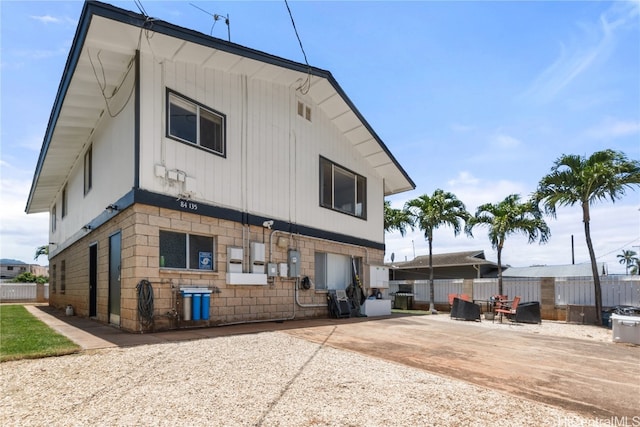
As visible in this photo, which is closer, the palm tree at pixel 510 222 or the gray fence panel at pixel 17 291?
the palm tree at pixel 510 222

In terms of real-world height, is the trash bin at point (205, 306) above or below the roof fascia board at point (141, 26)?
below

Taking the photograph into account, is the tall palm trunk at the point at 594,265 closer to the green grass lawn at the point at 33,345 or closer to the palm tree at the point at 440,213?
the palm tree at the point at 440,213

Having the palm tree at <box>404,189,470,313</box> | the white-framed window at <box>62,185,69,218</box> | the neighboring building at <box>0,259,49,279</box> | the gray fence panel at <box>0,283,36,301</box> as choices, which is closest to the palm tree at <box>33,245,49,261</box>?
the neighboring building at <box>0,259,49,279</box>

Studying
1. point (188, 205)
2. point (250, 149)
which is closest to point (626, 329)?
point (250, 149)

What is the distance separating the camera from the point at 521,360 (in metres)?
5.80

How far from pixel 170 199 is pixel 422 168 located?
12.1 m

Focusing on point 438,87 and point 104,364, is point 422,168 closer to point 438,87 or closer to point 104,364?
point 438,87

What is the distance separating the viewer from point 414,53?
31.6 ft

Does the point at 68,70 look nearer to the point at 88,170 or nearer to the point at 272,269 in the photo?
the point at 88,170

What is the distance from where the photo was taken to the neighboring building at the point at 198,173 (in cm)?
758

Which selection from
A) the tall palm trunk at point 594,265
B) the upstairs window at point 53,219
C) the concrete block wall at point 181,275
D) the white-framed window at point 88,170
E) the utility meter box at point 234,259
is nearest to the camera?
the concrete block wall at point 181,275

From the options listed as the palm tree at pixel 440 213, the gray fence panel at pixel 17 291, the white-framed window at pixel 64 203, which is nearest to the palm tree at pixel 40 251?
the gray fence panel at pixel 17 291

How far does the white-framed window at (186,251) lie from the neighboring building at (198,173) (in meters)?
0.03

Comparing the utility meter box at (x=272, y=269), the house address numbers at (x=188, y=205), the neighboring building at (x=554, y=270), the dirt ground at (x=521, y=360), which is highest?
the house address numbers at (x=188, y=205)
